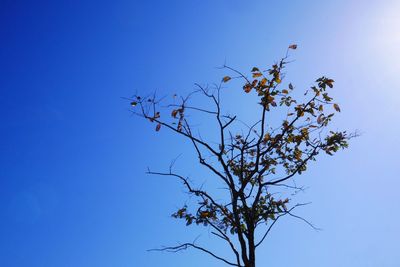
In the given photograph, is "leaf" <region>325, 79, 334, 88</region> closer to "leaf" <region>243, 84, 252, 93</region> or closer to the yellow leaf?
"leaf" <region>243, 84, 252, 93</region>

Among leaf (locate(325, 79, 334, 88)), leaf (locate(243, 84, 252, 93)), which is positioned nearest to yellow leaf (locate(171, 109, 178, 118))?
leaf (locate(243, 84, 252, 93))

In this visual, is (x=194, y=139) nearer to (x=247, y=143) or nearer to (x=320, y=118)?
(x=247, y=143)

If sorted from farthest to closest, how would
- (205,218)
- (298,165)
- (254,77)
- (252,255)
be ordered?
(298,165), (205,218), (254,77), (252,255)

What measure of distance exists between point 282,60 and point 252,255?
15.4 ft

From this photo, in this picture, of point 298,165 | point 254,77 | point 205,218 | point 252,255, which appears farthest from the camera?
point 298,165

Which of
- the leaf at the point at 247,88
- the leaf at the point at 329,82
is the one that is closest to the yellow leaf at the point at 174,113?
the leaf at the point at 247,88

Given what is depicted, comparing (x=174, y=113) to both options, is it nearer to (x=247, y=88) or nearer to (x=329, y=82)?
(x=247, y=88)

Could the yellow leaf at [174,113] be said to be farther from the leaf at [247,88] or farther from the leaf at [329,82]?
the leaf at [329,82]

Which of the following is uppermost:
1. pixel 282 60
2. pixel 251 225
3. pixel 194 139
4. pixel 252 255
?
pixel 282 60

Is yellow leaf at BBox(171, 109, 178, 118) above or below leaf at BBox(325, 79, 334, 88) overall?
above

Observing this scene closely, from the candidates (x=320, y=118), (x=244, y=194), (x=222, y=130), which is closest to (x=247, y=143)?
(x=222, y=130)

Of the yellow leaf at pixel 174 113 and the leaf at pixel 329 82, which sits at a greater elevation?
the yellow leaf at pixel 174 113

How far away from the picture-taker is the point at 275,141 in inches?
340

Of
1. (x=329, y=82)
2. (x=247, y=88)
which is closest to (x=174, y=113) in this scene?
(x=247, y=88)
